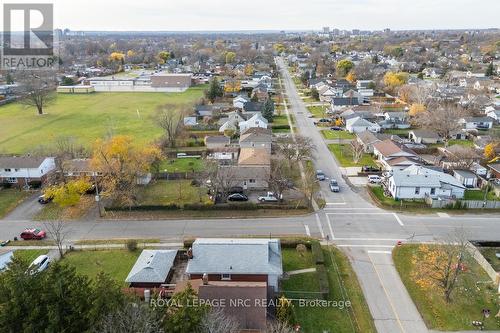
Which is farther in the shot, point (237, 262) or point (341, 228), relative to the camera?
point (341, 228)

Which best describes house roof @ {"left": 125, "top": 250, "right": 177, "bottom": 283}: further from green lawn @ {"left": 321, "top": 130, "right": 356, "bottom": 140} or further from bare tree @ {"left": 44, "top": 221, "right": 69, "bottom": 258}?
green lawn @ {"left": 321, "top": 130, "right": 356, "bottom": 140}

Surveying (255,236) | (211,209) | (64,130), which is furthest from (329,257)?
(64,130)

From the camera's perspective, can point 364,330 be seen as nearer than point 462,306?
Yes

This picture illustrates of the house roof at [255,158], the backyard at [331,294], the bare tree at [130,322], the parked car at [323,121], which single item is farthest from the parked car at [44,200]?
the parked car at [323,121]

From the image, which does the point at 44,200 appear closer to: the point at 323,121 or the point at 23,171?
the point at 23,171

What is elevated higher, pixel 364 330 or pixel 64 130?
pixel 64 130

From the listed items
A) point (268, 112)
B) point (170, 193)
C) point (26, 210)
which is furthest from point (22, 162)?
point (268, 112)

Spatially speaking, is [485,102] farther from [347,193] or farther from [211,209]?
[211,209]

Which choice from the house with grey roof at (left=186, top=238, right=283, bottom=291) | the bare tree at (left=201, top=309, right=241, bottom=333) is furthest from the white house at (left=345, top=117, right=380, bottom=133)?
the bare tree at (left=201, top=309, right=241, bottom=333)
